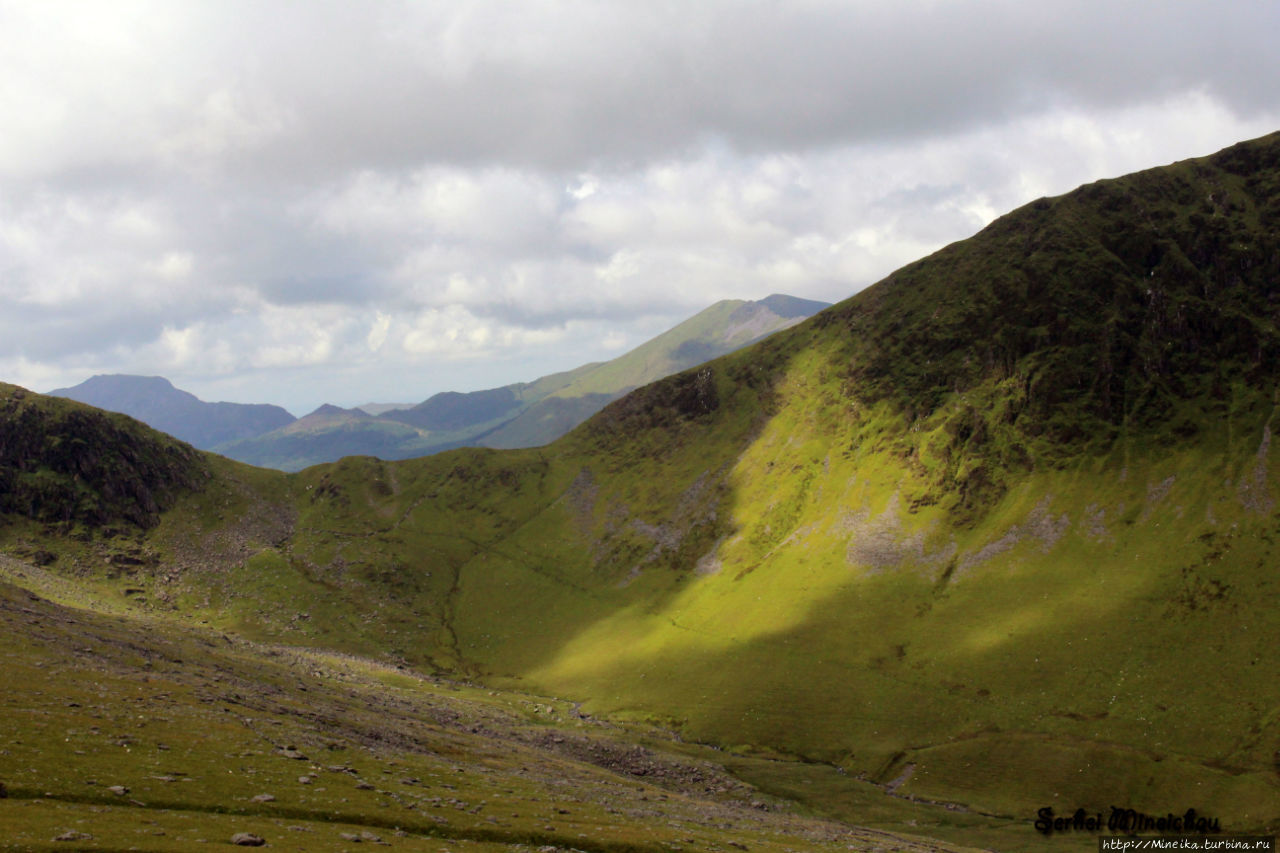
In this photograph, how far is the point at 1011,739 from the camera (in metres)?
97.0

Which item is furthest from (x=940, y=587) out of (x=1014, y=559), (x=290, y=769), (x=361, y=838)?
(x=361, y=838)

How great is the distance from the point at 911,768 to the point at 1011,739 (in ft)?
48.0

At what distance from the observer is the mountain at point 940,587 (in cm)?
8656

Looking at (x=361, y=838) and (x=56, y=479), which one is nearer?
(x=361, y=838)

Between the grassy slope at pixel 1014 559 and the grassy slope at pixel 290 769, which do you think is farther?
the grassy slope at pixel 1014 559

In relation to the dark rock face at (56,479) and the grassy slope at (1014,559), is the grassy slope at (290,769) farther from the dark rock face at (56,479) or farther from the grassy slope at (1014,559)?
the dark rock face at (56,479)

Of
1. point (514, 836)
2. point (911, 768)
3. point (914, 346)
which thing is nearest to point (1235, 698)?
point (911, 768)

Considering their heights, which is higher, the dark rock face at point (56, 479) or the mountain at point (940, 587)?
the dark rock face at point (56, 479)

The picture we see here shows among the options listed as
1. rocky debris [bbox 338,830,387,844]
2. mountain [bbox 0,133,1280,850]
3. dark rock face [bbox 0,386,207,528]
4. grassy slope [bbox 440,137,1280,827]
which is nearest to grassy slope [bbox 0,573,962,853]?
rocky debris [bbox 338,830,387,844]

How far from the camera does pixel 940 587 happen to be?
133875 mm

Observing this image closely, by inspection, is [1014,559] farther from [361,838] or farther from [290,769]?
[361,838]

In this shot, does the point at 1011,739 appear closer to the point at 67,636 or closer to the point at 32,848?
the point at 32,848

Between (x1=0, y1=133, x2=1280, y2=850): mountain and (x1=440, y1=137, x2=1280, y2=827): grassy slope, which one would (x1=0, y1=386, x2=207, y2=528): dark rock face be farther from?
(x1=440, y1=137, x2=1280, y2=827): grassy slope

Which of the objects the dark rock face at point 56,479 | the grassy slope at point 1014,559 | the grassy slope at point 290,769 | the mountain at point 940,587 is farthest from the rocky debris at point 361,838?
the dark rock face at point 56,479
